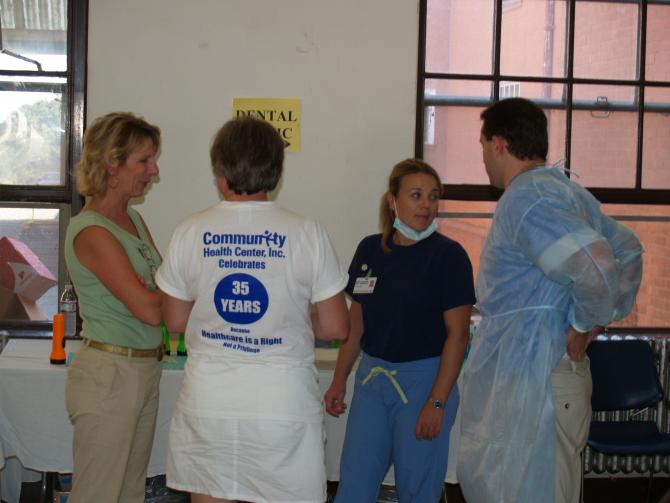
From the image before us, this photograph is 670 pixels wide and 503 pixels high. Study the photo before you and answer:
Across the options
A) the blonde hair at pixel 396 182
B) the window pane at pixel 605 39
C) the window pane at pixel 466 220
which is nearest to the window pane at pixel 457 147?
the window pane at pixel 466 220

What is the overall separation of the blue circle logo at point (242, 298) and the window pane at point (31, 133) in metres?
2.06

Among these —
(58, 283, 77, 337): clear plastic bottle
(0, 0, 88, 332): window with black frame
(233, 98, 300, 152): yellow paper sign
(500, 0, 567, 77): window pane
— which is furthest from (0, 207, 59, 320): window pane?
(500, 0, 567, 77): window pane

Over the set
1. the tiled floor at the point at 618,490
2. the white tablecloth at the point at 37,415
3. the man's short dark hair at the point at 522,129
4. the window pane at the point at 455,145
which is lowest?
the tiled floor at the point at 618,490

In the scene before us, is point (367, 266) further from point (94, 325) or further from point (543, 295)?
point (94, 325)

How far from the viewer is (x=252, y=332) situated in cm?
191

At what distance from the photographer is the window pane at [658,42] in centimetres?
393

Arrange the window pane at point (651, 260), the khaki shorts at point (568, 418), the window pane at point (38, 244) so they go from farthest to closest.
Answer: the window pane at point (651, 260), the window pane at point (38, 244), the khaki shorts at point (568, 418)

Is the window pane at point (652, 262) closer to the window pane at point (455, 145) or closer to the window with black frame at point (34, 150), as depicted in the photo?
the window pane at point (455, 145)

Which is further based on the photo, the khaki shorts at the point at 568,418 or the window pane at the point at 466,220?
the window pane at the point at 466,220

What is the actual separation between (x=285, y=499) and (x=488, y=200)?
2245 millimetres

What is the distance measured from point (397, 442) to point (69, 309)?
175 cm

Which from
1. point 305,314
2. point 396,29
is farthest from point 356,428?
point 396,29

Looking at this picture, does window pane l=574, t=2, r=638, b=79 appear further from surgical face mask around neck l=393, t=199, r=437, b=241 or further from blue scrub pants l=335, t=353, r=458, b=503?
blue scrub pants l=335, t=353, r=458, b=503

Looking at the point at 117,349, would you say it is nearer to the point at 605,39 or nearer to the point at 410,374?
the point at 410,374
